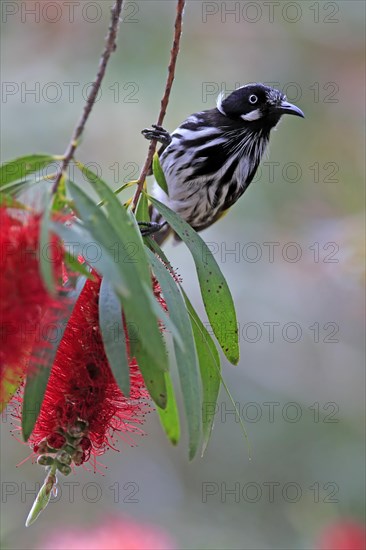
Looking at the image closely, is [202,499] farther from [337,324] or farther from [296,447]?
[337,324]

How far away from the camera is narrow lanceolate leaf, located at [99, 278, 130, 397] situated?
1519 millimetres

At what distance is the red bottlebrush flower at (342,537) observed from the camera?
12.0 ft

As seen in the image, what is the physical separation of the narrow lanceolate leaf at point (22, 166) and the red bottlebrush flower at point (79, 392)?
0.93 feet

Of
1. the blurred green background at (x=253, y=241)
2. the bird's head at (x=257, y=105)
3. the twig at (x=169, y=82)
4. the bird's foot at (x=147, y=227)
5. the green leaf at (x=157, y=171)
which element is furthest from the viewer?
the blurred green background at (x=253, y=241)

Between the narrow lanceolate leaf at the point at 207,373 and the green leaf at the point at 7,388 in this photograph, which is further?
the narrow lanceolate leaf at the point at 207,373

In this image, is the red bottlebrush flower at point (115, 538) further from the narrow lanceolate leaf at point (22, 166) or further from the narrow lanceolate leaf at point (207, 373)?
the narrow lanceolate leaf at point (22, 166)

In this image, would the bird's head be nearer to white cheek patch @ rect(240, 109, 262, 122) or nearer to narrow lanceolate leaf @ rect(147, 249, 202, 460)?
white cheek patch @ rect(240, 109, 262, 122)

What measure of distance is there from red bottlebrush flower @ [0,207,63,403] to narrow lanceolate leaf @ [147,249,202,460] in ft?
1.03

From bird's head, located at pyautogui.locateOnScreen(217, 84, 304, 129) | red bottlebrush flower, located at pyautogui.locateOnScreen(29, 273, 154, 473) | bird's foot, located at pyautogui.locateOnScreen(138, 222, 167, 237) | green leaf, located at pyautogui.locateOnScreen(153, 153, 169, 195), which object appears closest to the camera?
red bottlebrush flower, located at pyautogui.locateOnScreen(29, 273, 154, 473)

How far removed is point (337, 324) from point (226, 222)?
3.07 feet

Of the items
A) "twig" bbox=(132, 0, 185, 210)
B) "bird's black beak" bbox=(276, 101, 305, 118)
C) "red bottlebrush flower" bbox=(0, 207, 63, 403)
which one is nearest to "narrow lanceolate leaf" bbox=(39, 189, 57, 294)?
"red bottlebrush flower" bbox=(0, 207, 63, 403)

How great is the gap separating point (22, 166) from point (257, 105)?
1669 millimetres

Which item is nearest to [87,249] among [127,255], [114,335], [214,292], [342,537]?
[127,255]

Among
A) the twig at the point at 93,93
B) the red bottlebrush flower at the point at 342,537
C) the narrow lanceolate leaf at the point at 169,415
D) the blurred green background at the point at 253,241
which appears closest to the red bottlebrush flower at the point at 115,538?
the blurred green background at the point at 253,241
